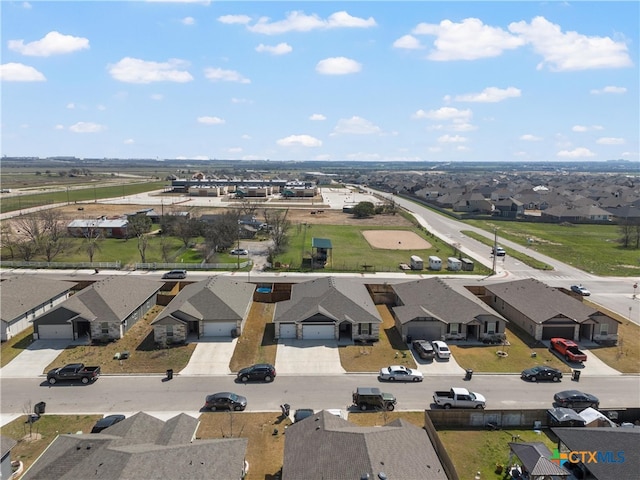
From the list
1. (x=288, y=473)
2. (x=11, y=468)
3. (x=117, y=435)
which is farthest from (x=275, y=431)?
(x=11, y=468)

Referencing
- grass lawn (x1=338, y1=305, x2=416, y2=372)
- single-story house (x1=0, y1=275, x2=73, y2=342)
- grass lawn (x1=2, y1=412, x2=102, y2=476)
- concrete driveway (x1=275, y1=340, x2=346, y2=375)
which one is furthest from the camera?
single-story house (x1=0, y1=275, x2=73, y2=342)

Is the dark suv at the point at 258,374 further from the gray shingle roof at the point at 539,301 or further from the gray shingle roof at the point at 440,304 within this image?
the gray shingle roof at the point at 539,301

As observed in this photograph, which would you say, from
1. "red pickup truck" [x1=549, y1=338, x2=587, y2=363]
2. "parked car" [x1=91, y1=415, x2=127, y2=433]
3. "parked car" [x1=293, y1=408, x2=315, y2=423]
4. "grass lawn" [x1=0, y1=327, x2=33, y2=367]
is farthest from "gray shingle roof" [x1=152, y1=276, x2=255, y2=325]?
"red pickup truck" [x1=549, y1=338, x2=587, y2=363]

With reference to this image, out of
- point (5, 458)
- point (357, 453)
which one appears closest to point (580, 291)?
point (357, 453)

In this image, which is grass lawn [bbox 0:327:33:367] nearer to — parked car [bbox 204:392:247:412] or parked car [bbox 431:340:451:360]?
parked car [bbox 204:392:247:412]

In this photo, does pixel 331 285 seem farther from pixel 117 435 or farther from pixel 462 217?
pixel 462 217
